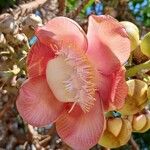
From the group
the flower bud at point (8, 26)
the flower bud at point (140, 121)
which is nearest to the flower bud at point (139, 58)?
the flower bud at point (140, 121)

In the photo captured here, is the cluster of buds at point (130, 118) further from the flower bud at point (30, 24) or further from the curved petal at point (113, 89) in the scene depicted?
the flower bud at point (30, 24)

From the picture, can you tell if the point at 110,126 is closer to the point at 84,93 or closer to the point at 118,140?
the point at 118,140

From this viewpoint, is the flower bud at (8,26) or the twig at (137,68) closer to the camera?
the twig at (137,68)

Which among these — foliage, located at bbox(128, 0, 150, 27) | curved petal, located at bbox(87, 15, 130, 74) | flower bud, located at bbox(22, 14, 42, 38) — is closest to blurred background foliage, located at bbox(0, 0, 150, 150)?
foliage, located at bbox(128, 0, 150, 27)

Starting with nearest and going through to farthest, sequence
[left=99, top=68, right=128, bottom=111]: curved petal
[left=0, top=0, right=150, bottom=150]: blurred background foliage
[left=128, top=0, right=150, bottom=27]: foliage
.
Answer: [left=99, top=68, right=128, bottom=111]: curved petal → [left=0, top=0, right=150, bottom=150]: blurred background foliage → [left=128, top=0, right=150, bottom=27]: foliage

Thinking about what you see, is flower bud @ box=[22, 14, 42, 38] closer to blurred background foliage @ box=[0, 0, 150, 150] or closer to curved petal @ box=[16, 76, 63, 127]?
curved petal @ box=[16, 76, 63, 127]

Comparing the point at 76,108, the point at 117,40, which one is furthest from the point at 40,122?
the point at 117,40

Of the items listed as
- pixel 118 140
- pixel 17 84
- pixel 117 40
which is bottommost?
pixel 118 140

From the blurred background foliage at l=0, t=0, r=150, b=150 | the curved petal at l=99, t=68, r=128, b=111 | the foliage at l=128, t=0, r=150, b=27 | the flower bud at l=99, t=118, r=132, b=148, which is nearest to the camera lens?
the curved petal at l=99, t=68, r=128, b=111
